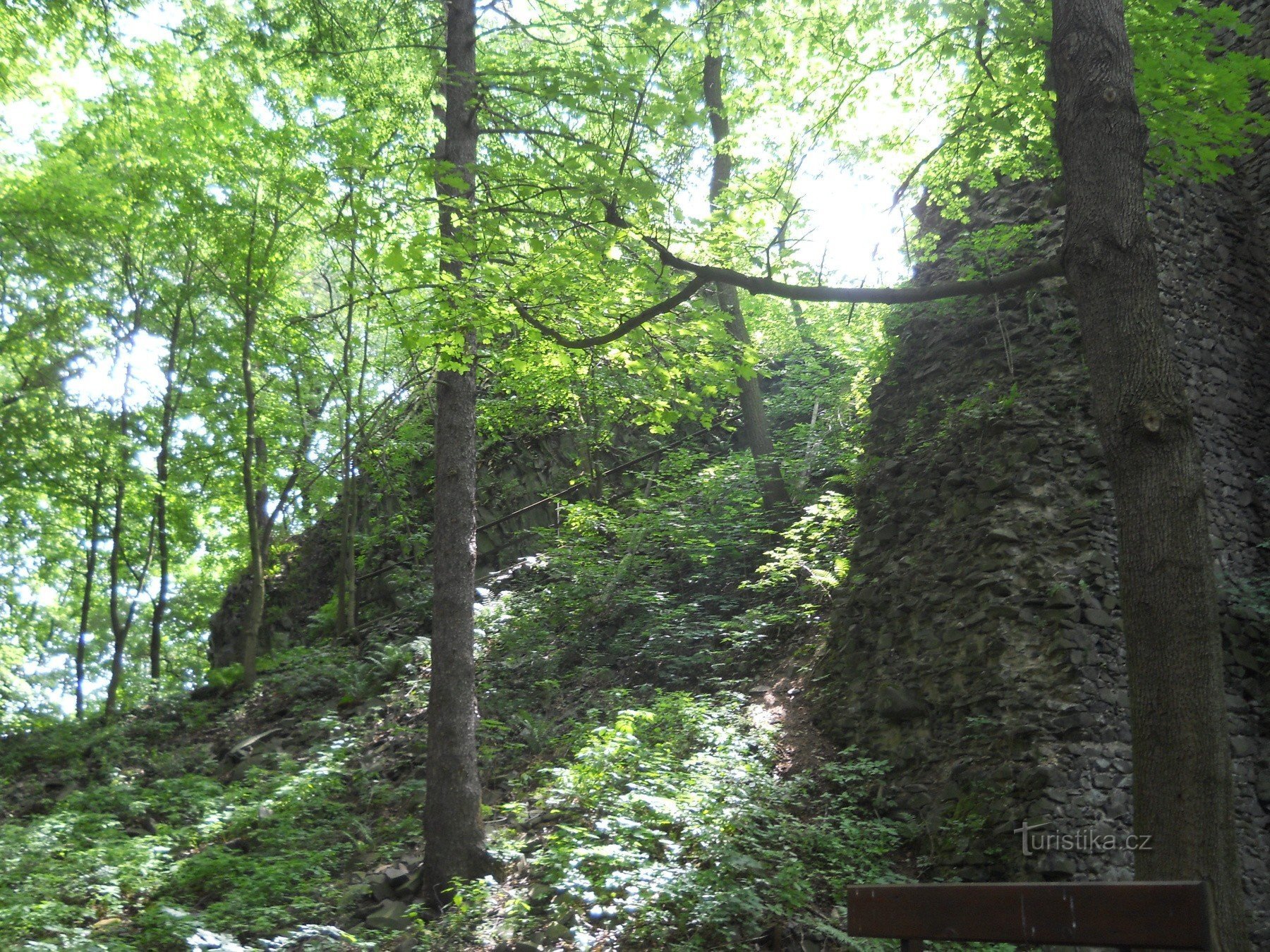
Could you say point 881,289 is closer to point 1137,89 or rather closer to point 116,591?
point 1137,89

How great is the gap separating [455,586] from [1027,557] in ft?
16.4

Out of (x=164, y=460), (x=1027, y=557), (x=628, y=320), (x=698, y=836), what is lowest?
(x=698, y=836)

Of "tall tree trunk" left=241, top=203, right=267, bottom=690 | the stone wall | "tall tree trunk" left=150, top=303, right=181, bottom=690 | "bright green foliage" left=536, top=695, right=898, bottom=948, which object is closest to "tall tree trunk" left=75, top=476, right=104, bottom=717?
"tall tree trunk" left=150, top=303, right=181, bottom=690

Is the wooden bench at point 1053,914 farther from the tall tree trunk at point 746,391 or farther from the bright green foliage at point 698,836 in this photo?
the tall tree trunk at point 746,391

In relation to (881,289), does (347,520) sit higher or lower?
higher

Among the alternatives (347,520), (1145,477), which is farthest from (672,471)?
(1145,477)

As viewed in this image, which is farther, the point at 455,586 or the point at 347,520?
the point at 347,520

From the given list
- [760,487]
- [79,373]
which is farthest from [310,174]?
[760,487]

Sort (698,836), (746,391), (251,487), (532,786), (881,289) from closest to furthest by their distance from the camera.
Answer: (881,289) < (698,836) < (532,786) < (746,391) < (251,487)

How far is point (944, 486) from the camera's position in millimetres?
8117

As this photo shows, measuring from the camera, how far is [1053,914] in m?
2.29

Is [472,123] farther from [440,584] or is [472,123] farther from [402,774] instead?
[402,774]

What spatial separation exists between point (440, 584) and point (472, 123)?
427 cm

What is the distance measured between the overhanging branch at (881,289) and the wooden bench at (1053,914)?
2.89m
